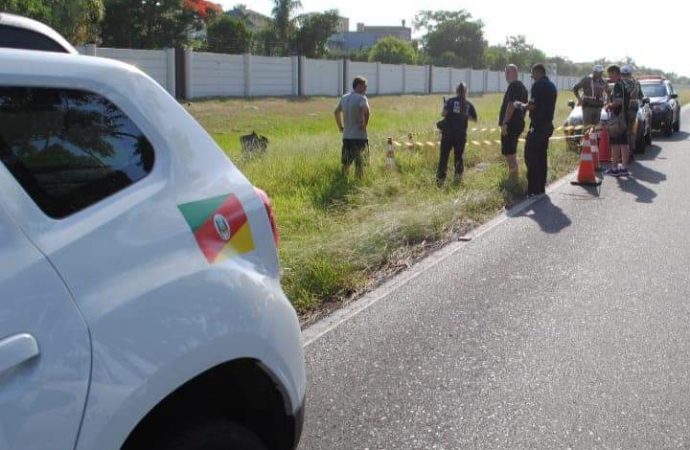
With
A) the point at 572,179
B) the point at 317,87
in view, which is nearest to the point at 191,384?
the point at 572,179

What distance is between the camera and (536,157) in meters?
11.1

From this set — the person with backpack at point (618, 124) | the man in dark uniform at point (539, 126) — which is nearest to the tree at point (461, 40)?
the person with backpack at point (618, 124)

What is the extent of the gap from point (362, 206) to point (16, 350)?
818 cm

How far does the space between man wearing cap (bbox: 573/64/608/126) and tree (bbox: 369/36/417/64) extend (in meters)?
52.3

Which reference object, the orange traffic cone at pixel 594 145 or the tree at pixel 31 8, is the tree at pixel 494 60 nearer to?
the tree at pixel 31 8

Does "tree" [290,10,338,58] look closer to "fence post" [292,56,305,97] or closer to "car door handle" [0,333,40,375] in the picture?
"fence post" [292,56,305,97]

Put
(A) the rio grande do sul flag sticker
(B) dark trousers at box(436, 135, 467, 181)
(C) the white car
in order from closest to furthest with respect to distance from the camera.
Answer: (C) the white car, (A) the rio grande do sul flag sticker, (B) dark trousers at box(436, 135, 467, 181)

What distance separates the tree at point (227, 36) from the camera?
4712cm

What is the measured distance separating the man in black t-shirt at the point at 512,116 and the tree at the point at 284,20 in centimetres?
4309

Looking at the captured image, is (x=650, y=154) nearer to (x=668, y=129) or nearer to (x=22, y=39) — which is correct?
(x=668, y=129)

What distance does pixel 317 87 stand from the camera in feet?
150

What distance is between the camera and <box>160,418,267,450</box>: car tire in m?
2.16

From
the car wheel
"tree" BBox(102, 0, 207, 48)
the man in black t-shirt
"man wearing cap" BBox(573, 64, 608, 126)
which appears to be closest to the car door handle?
the man in black t-shirt

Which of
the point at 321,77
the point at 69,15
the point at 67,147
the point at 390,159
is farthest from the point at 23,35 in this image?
the point at 321,77
